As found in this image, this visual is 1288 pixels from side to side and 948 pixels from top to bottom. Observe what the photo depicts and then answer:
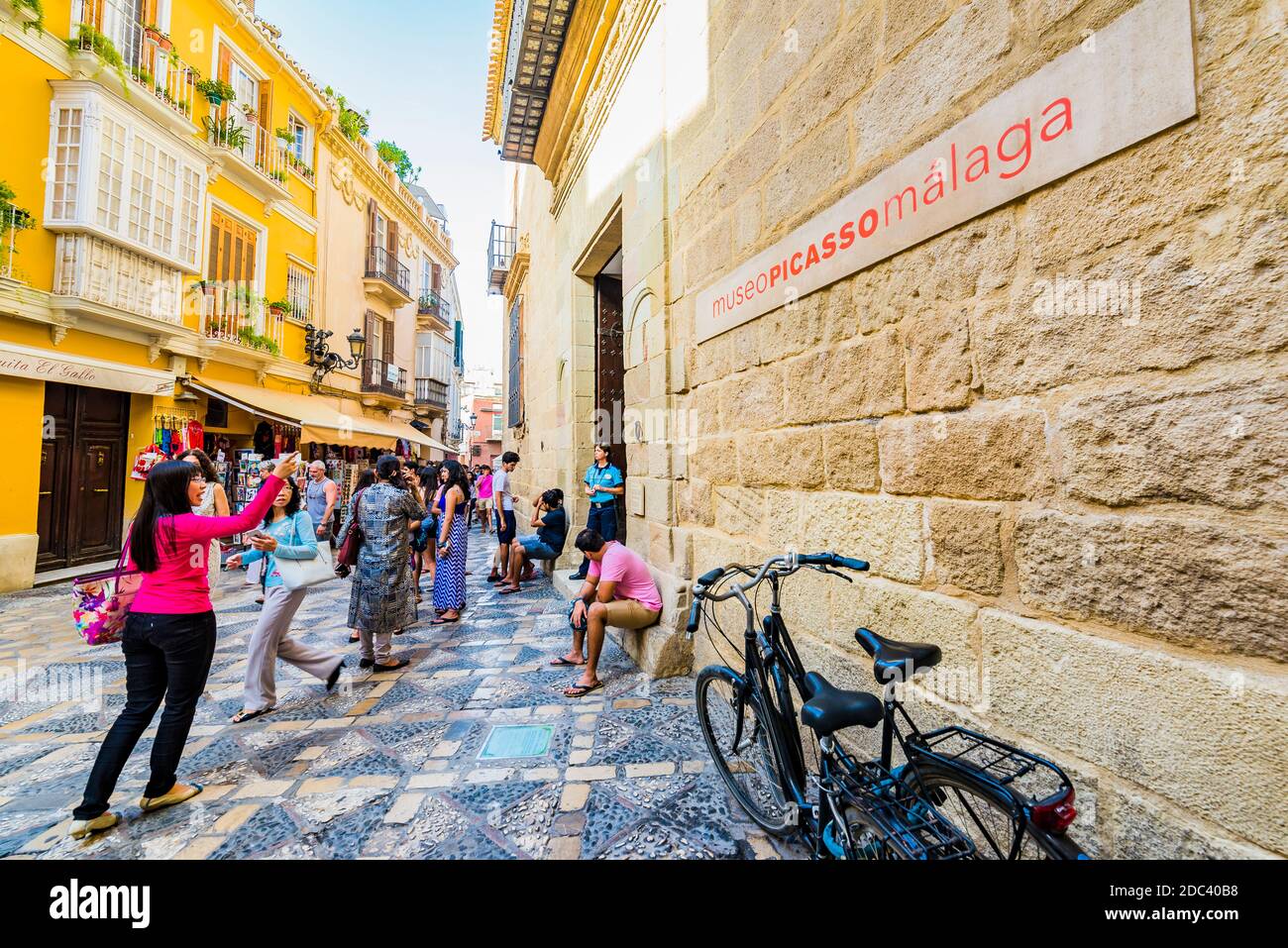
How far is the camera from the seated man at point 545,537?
707 cm

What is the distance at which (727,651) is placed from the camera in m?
3.64

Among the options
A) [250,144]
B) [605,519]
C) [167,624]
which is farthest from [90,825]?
[250,144]

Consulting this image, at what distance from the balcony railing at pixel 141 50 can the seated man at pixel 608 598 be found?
11.8m

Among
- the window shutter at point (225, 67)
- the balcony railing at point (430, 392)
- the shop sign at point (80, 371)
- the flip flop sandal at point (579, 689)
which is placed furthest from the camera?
the balcony railing at point (430, 392)

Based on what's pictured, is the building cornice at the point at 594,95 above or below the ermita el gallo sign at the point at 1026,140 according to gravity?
above

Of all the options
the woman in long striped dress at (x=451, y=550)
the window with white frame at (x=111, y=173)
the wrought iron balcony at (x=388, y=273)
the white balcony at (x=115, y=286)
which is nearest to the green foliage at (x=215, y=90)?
the window with white frame at (x=111, y=173)

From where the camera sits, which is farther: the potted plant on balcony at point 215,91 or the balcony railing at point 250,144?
the balcony railing at point 250,144

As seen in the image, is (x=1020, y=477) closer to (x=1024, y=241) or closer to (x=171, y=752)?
(x=1024, y=241)

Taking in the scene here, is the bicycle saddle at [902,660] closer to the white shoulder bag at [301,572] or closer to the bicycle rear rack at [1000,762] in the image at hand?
the bicycle rear rack at [1000,762]

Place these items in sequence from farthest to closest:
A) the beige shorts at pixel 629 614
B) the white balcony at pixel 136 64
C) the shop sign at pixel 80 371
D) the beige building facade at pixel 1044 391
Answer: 1. the white balcony at pixel 136 64
2. the shop sign at pixel 80 371
3. the beige shorts at pixel 629 614
4. the beige building facade at pixel 1044 391

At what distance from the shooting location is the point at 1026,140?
A: 1735mm

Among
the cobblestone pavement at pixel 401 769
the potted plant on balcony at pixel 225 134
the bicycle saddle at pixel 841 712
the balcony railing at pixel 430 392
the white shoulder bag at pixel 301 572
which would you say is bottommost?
the cobblestone pavement at pixel 401 769

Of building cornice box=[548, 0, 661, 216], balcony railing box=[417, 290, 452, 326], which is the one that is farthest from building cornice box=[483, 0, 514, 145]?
balcony railing box=[417, 290, 452, 326]

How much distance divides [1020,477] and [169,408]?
13.2 m
